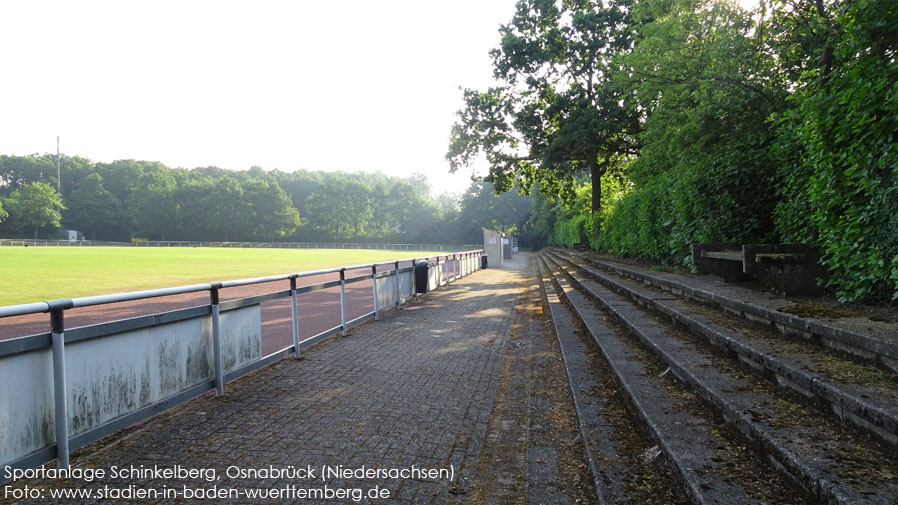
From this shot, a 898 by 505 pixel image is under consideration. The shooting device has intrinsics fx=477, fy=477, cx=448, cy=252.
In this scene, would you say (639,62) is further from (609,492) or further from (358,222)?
(358,222)

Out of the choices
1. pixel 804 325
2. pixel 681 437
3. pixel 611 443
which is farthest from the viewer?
pixel 804 325

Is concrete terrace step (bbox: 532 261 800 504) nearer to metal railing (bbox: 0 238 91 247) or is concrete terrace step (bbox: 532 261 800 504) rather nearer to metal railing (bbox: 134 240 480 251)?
metal railing (bbox: 134 240 480 251)

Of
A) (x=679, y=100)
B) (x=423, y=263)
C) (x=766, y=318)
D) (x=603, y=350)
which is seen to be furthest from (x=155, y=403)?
(x=679, y=100)

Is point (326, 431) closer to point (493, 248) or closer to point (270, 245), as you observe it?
point (493, 248)

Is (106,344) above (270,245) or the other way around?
the other way around

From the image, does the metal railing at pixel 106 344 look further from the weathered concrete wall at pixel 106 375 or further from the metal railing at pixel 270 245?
the metal railing at pixel 270 245

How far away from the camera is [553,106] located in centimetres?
2311

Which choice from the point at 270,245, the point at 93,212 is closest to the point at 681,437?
the point at 270,245

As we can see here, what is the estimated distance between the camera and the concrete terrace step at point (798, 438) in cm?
194

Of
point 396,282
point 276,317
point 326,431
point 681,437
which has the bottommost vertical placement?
point 326,431

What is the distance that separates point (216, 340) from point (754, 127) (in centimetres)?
935

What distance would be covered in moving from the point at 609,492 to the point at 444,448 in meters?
1.24

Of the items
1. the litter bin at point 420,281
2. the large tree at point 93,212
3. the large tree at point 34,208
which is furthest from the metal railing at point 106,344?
the large tree at point 93,212

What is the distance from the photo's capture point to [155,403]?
3791 millimetres
